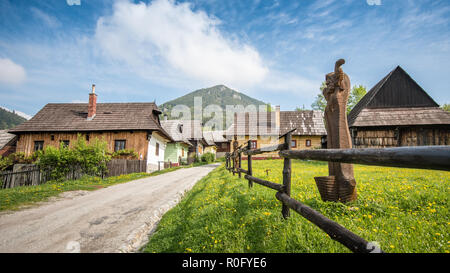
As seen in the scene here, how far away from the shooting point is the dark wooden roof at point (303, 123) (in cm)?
2641

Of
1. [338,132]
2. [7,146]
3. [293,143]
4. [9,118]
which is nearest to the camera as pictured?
[338,132]

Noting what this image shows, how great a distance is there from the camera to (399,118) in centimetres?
1719

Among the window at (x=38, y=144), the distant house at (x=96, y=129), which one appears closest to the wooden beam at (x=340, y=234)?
the distant house at (x=96, y=129)

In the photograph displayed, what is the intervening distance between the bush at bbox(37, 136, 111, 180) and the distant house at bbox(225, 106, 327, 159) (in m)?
17.1

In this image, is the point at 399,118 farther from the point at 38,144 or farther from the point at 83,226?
the point at 38,144

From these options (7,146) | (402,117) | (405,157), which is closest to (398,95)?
(402,117)

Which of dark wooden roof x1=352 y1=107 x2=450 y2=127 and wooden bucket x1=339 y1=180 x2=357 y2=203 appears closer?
wooden bucket x1=339 y1=180 x2=357 y2=203

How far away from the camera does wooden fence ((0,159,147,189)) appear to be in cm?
1177

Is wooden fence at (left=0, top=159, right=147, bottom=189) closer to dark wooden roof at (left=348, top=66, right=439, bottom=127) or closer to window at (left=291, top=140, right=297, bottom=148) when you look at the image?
window at (left=291, top=140, right=297, bottom=148)

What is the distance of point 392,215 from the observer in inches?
118

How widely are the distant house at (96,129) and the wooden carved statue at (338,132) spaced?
18.2 meters

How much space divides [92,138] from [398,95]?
1207 inches

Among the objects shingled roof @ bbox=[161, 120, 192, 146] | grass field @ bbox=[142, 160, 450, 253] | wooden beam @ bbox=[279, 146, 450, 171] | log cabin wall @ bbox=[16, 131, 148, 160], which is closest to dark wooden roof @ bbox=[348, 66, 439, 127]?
grass field @ bbox=[142, 160, 450, 253]
